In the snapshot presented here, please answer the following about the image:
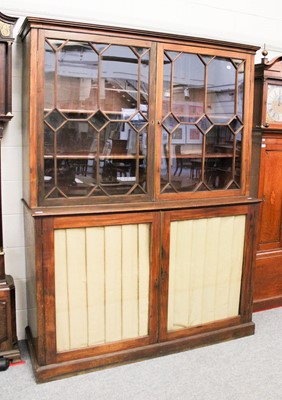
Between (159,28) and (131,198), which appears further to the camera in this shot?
A: (159,28)

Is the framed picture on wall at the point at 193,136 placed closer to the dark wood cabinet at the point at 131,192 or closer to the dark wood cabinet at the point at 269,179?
the dark wood cabinet at the point at 131,192

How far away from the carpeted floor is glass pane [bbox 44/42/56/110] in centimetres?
169

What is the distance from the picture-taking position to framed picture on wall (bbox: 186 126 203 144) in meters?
2.79

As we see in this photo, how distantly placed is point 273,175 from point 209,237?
37.3 inches

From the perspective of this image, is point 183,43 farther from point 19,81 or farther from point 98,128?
point 19,81

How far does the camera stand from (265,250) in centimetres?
349

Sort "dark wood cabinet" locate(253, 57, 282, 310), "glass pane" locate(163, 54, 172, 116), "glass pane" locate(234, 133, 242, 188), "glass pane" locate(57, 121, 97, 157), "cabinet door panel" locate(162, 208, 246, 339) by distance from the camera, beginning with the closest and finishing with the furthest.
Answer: "glass pane" locate(57, 121, 97, 157) < "glass pane" locate(163, 54, 172, 116) < "cabinet door panel" locate(162, 208, 246, 339) < "glass pane" locate(234, 133, 242, 188) < "dark wood cabinet" locate(253, 57, 282, 310)

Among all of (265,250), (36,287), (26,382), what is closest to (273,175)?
(265,250)

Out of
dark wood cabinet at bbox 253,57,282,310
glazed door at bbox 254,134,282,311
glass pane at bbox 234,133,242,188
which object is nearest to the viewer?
glass pane at bbox 234,133,242,188

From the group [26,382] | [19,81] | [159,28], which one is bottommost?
[26,382]

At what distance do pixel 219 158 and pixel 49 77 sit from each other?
1.31 meters

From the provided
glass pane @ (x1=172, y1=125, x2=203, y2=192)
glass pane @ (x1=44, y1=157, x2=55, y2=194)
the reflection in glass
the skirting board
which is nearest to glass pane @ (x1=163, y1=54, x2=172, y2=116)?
the reflection in glass

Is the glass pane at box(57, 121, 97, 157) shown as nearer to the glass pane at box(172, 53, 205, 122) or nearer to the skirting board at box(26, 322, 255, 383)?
the glass pane at box(172, 53, 205, 122)

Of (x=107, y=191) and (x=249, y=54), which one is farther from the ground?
(x=249, y=54)
